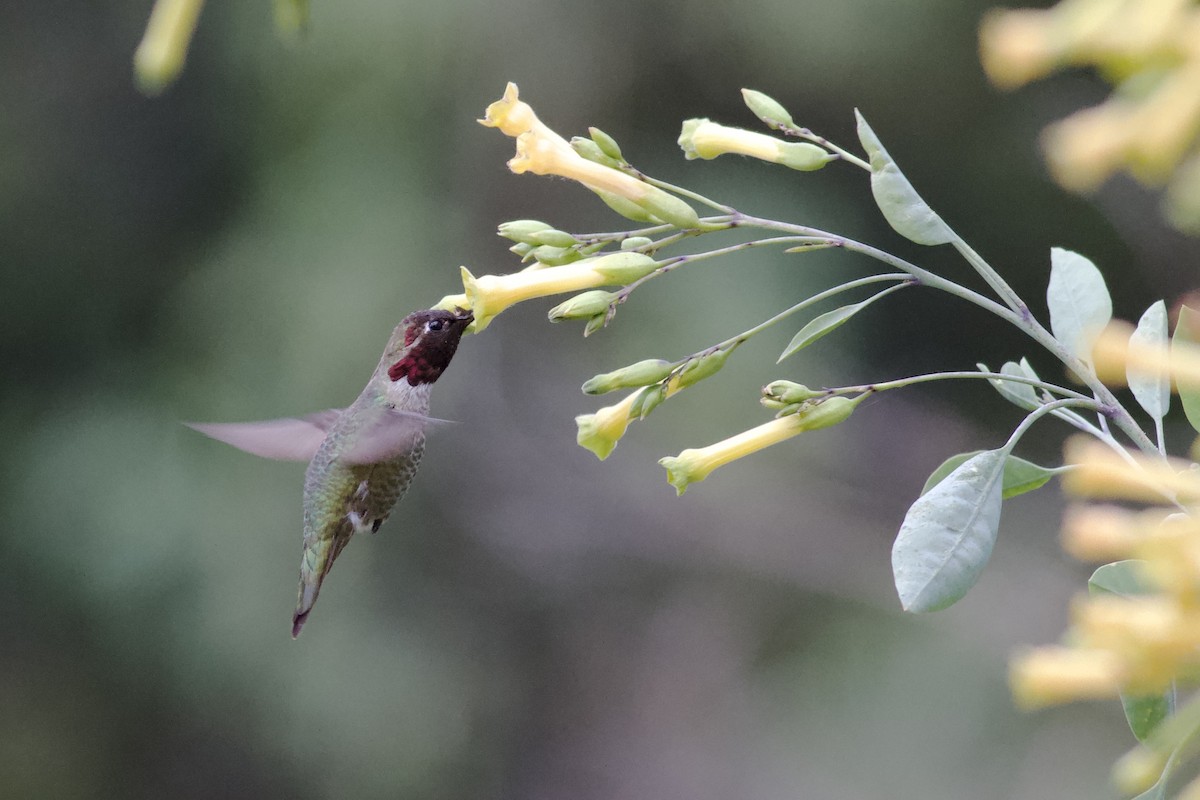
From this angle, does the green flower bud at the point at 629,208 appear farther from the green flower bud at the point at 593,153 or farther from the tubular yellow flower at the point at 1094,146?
the tubular yellow flower at the point at 1094,146

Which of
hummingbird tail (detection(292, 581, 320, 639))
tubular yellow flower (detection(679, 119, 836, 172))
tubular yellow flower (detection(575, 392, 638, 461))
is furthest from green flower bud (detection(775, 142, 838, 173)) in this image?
hummingbird tail (detection(292, 581, 320, 639))

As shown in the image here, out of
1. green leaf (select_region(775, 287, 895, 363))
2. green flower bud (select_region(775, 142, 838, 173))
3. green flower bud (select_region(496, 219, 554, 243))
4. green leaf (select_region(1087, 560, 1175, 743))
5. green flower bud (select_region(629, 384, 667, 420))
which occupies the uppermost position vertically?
green flower bud (select_region(496, 219, 554, 243))

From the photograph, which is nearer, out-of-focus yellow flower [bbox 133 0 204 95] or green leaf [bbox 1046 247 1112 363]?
out-of-focus yellow flower [bbox 133 0 204 95]

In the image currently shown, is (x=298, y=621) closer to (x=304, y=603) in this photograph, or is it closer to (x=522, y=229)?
(x=304, y=603)

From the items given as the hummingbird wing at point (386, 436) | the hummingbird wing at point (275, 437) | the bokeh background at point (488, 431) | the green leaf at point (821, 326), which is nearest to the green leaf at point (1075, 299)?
the green leaf at point (821, 326)

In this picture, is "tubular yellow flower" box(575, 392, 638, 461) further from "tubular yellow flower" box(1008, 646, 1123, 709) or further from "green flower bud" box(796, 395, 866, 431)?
"tubular yellow flower" box(1008, 646, 1123, 709)

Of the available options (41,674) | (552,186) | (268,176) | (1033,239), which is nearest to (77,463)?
(41,674)

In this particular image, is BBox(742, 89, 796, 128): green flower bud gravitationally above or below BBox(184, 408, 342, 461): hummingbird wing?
above

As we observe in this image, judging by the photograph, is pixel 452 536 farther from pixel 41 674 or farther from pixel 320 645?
pixel 41 674
